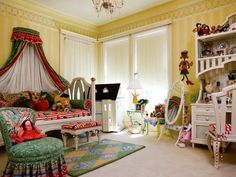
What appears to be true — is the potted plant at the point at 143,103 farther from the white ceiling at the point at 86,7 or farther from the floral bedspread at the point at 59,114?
the white ceiling at the point at 86,7

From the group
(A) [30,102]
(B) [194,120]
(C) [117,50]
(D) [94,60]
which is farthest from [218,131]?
(D) [94,60]

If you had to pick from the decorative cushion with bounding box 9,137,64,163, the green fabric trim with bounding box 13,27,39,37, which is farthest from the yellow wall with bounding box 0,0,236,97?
the decorative cushion with bounding box 9,137,64,163

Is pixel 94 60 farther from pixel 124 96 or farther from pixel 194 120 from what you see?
pixel 194 120

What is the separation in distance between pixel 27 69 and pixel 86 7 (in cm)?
187

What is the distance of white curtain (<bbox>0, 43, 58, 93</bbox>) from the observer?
3.53 meters

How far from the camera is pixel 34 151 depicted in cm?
173

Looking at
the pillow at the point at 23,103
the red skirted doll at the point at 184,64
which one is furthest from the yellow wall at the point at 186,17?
the pillow at the point at 23,103

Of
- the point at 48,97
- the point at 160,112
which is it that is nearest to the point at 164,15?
the point at 160,112

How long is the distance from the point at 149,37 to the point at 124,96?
1.55 meters

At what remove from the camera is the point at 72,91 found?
423 cm

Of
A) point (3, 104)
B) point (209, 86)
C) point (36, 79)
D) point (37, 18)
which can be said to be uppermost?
point (37, 18)

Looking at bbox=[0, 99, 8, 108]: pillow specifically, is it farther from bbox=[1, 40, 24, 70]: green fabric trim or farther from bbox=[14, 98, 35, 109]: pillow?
bbox=[1, 40, 24, 70]: green fabric trim

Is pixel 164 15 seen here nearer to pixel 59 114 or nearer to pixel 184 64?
pixel 184 64

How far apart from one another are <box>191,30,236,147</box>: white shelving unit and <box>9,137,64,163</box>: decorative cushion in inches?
85.7
